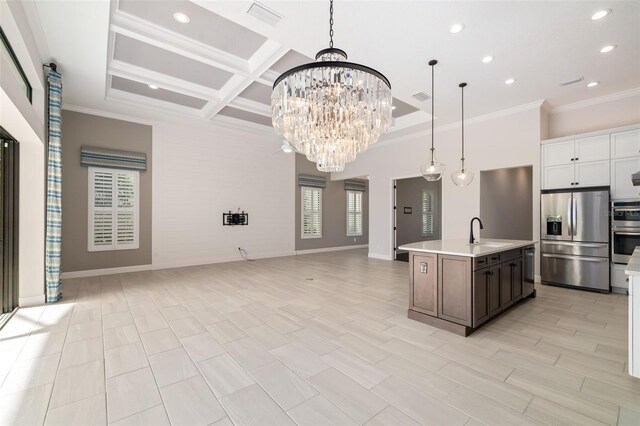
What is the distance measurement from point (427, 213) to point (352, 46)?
7.70 m

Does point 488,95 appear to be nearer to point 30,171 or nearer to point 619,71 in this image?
point 619,71

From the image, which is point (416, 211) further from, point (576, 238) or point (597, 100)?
point (597, 100)

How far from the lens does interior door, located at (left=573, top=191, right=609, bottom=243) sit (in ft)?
14.1

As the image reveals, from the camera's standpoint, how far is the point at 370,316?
11.0 ft

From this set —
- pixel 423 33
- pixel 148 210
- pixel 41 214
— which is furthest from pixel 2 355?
pixel 423 33

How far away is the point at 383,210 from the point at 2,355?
7176mm

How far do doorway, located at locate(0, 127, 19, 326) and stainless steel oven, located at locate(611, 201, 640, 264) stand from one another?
8431 millimetres

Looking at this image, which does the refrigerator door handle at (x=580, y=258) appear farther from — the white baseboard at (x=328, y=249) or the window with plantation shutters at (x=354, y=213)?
the window with plantation shutters at (x=354, y=213)

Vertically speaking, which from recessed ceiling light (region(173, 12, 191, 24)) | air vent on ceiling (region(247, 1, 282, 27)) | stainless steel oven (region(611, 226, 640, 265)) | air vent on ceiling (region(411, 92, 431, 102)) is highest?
recessed ceiling light (region(173, 12, 191, 24))

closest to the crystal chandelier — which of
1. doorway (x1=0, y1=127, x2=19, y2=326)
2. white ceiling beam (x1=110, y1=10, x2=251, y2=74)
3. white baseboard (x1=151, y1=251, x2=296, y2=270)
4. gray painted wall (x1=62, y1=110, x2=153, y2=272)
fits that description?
white ceiling beam (x1=110, y1=10, x2=251, y2=74)

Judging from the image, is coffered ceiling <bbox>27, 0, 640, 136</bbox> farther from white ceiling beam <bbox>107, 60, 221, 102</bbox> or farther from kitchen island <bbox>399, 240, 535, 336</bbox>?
kitchen island <bbox>399, 240, 535, 336</bbox>

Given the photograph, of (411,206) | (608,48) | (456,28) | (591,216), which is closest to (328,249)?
(411,206)

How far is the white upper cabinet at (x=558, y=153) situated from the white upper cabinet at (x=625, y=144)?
1.60ft

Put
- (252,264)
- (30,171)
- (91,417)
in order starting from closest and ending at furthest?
(91,417) < (30,171) < (252,264)
